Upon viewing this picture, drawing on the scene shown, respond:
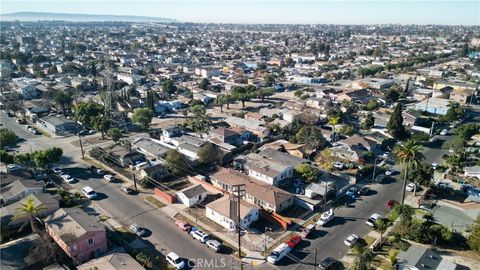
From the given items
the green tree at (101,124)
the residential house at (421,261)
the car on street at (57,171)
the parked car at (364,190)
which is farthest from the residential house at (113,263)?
the green tree at (101,124)

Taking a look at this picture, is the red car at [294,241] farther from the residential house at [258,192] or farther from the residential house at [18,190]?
the residential house at [18,190]

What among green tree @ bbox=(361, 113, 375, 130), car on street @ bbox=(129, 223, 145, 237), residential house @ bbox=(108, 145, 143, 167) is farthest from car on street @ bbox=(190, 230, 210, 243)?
green tree @ bbox=(361, 113, 375, 130)

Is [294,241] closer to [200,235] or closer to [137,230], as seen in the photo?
[200,235]

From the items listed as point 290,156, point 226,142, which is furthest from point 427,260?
Answer: point 226,142

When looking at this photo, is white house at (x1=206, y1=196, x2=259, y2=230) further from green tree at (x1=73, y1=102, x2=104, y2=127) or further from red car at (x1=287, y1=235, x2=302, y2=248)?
green tree at (x1=73, y1=102, x2=104, y2=127)

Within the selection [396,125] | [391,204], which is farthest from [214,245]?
[396,125]

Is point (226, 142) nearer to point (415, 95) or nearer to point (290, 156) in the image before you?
point (290, 156)

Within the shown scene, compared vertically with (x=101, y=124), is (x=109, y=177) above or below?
below
